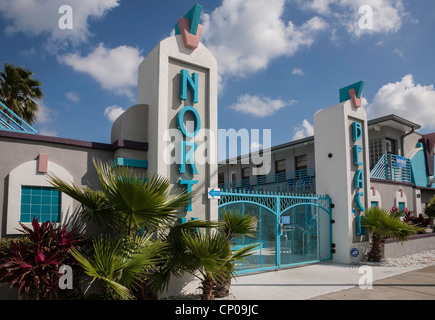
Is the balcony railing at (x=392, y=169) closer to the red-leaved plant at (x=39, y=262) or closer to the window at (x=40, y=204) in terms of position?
the window at (x=40, y=204)

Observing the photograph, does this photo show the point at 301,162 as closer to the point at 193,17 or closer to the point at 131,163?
the point at 193,17

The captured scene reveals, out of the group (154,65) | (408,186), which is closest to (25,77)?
(154,65)

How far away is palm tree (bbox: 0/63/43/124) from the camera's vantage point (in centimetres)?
2019

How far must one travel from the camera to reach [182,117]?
25.7ft

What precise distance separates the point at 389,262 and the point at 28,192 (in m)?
11.8

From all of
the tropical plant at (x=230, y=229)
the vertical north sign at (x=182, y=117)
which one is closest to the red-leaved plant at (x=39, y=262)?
the vertical north sign at (x=182, y=117)

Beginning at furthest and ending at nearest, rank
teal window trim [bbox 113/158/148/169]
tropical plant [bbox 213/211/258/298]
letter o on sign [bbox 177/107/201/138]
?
letter o on sign [bbox 177/107/201/138] → teal window trim [bbox 113/158/148/169] → tropical plant [bbox 213/211/258/298]

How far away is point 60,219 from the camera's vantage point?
6777 millimetres

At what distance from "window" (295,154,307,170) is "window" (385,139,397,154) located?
542 cm

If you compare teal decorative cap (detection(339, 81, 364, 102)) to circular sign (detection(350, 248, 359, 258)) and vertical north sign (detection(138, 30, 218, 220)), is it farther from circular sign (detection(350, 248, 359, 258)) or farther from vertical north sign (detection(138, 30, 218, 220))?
vertical north sign (detection(138, 30, 218, 220))

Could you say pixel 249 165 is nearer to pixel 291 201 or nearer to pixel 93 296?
pixel 291 201

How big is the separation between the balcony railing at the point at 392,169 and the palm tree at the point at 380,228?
5.95 meters

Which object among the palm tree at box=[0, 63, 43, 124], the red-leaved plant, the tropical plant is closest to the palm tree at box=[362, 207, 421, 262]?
the tropical plant

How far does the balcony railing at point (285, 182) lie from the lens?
21078 millimetres
